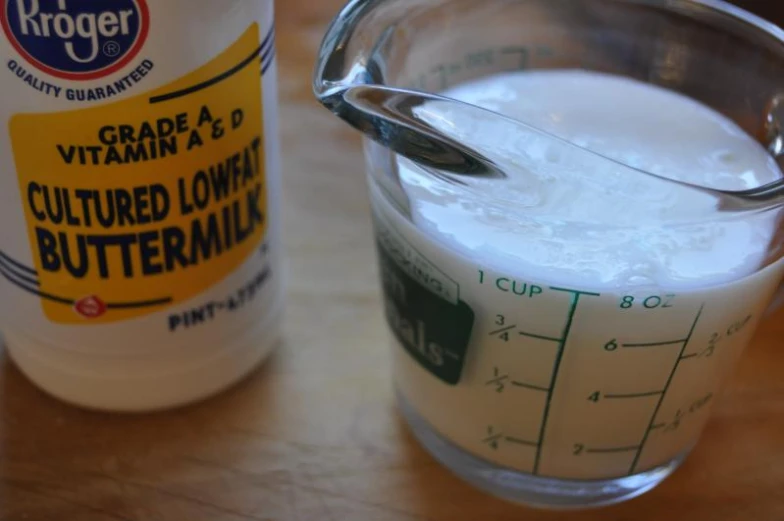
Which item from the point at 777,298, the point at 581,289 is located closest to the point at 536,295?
the point at 581,289

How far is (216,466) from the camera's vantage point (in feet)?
1.75

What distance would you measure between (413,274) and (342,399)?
14cm

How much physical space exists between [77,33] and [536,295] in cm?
25

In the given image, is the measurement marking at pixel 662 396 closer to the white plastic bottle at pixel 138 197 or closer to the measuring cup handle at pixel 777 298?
the measuring cup handle at pixel 777 298

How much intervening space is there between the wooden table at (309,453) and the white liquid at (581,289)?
0.11 ft

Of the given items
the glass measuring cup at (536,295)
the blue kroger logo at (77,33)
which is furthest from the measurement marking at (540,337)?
the blue kroger logo at (77,33)

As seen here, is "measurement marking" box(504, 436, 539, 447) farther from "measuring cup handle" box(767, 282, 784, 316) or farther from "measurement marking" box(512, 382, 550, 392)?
"measuring cup handle" box(767, 282, 784, 316)

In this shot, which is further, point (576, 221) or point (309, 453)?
point (309, 453)

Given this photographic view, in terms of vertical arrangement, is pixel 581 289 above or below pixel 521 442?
above

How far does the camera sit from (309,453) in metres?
0.54

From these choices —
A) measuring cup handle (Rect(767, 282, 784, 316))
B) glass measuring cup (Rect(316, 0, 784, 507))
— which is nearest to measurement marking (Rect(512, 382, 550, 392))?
glass measuring cup (Rect(316, 0, 784, 507))

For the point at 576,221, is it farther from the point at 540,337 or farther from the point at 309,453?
the point at 309,453

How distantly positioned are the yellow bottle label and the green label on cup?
0.09 m

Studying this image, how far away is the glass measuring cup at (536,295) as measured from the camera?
0.41 meters
